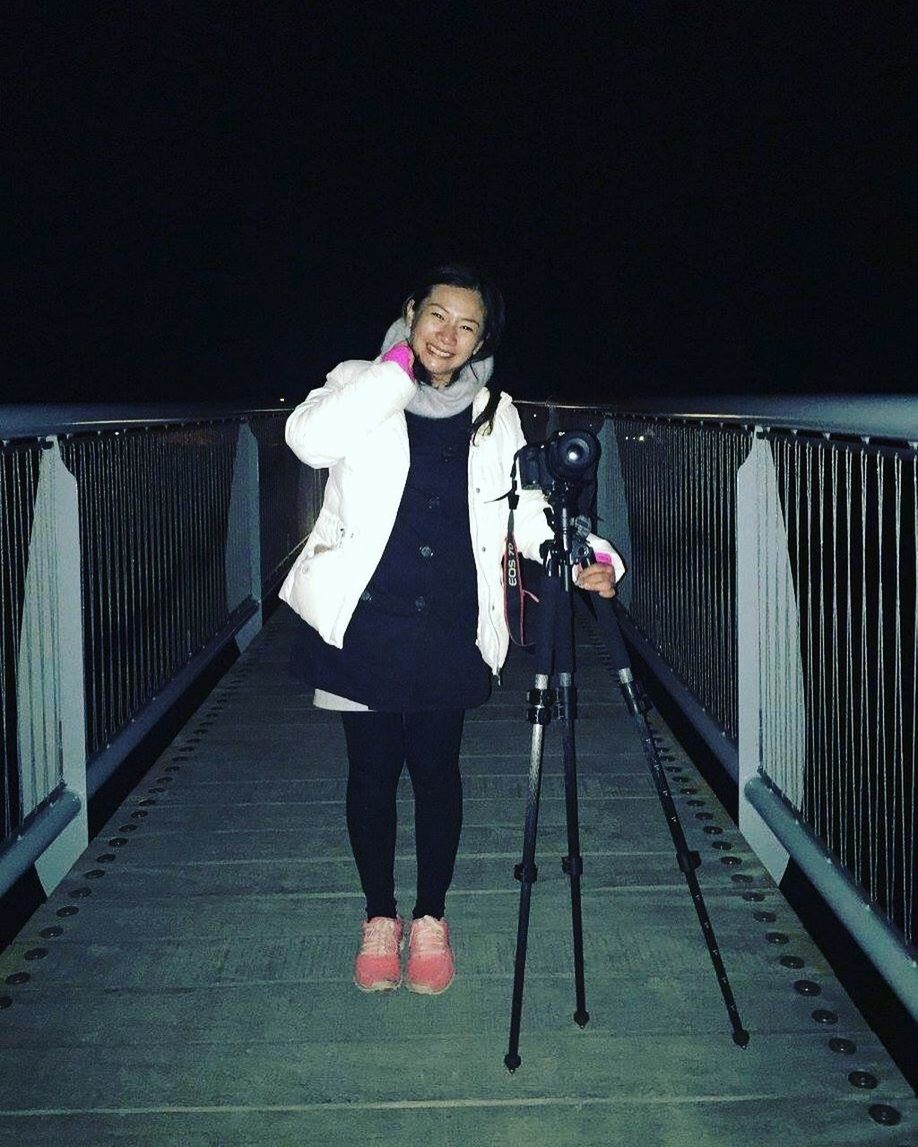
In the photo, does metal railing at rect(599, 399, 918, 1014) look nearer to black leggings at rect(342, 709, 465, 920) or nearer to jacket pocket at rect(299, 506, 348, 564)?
black leggings at rect(342, 709, 465, 920)

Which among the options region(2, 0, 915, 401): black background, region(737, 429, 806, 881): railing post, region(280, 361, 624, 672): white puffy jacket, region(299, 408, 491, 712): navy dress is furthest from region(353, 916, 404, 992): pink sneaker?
region(2, 0, 915, 401): black background

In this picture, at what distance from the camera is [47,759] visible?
3096mm

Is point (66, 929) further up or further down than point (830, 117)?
further down

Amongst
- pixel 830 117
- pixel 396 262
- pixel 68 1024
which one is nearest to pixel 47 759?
pixel 68 1024

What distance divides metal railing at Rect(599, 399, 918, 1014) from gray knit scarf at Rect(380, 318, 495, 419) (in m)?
0.69

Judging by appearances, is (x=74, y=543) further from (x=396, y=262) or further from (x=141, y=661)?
(x=396, y=262)

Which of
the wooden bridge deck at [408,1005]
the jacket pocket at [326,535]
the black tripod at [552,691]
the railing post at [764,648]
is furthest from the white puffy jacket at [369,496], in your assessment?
the railing post at [764,648]

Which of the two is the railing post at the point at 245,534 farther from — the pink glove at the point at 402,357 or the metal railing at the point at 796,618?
the pink glove at the point at 402,357

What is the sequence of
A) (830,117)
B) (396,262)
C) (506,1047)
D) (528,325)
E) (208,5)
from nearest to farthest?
(506,1047) < (208,5) < (396,262) < (528,325) < (830,117)

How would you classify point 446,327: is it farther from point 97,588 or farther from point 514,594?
point 97,588

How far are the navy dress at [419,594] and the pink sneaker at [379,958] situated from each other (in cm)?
49

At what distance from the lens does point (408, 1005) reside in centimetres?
251

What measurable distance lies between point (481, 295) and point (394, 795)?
106 cm

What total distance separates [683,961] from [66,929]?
1.40 meters
